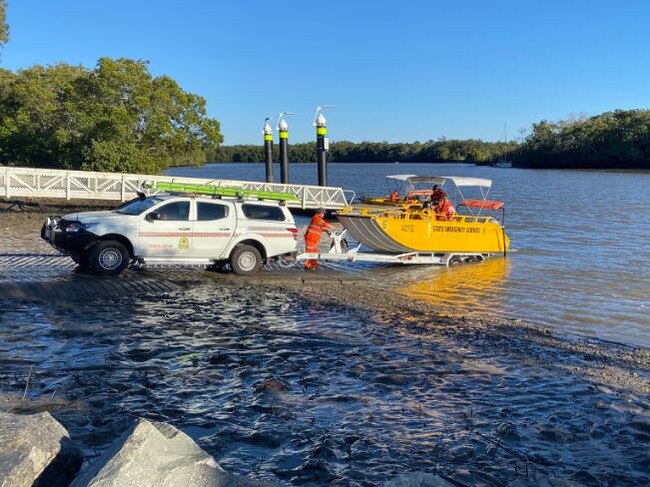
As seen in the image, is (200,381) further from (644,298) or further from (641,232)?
(641,232)

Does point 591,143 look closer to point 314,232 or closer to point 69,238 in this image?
point 314,232

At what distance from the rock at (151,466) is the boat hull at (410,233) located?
14375mm

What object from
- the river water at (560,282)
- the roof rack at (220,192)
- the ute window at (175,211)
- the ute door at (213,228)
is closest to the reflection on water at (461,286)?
the river water at (560,282)

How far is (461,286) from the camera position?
16.3 metres

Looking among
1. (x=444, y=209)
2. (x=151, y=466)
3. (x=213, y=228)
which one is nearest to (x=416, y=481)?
(x=151, y=466)

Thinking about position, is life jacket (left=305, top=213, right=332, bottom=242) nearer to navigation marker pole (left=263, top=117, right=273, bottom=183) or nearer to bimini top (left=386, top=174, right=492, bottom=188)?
bimini top (left=386, top=174, right=492, bottom=188)

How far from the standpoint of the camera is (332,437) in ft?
19.4

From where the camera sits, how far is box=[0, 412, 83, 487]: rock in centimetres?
374

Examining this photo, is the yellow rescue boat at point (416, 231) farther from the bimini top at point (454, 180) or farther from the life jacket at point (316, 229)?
the life jacket at point (316, 229)

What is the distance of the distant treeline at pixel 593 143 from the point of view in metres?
125

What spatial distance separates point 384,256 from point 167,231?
6.50 meters

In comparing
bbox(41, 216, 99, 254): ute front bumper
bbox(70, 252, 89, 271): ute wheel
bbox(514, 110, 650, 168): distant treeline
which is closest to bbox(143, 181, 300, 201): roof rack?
bbox(41, 216, 99, 254): ute front bumper

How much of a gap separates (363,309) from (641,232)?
924 inches

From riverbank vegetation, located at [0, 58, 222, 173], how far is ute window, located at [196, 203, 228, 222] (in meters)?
23.1
